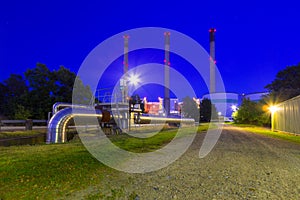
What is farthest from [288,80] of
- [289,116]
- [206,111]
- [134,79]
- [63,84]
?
[63,84]

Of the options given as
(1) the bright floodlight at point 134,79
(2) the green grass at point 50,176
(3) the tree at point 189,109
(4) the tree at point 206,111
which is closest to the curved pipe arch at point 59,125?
(2) the green grass at point 50,176

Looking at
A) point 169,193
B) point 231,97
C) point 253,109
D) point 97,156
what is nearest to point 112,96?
point 97,156

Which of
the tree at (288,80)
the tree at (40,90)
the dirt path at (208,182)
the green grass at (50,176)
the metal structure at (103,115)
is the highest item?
the tree at (288,80)

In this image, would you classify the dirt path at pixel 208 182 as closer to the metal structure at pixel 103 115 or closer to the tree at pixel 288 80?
the metal structure at pixel 103 115

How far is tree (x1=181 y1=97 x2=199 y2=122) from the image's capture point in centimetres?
5250

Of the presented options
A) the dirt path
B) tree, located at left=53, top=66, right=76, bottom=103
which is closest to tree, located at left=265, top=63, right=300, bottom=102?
tree, located at left=53, top=66, right=76, bottom=103

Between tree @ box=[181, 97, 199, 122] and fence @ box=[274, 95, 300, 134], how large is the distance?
1253 inches

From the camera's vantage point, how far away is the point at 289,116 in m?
16.5

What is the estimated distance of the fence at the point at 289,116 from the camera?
1484cm

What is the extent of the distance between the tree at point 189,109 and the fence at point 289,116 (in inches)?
1253

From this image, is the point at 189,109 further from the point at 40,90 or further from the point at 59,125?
the point at 59,125

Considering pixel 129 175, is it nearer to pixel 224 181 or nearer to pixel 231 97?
pixel 224 181

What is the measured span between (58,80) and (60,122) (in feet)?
61.7

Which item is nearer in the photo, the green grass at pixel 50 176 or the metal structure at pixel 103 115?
the green grass at pixel 50 176
